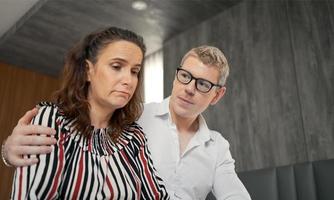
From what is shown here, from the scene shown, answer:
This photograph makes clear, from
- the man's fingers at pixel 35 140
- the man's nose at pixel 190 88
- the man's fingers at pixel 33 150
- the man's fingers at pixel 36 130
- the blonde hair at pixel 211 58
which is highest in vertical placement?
the blonde hair at pixel 211 58

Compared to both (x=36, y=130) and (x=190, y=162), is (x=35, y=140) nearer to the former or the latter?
(x=36, y=130)

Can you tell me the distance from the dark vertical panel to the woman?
1.46m

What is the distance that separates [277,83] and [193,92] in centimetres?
139

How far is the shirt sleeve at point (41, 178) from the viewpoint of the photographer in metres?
0.72

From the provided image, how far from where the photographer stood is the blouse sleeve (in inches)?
34.9

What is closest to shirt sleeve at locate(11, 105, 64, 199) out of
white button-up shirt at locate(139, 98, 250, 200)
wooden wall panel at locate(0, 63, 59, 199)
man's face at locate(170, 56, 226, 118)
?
white button-up shirt at locate(139, 98, 250, 200)

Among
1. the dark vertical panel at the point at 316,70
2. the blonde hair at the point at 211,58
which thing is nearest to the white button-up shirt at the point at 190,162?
the blonde hair at the point at 211,58

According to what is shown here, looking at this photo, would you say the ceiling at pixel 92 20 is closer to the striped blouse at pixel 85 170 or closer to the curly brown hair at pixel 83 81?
the curly brown hair at pixel 83 81

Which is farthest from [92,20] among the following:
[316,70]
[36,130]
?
[36,130]

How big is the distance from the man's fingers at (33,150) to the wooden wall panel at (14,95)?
344 cm

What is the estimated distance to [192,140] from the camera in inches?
49.6

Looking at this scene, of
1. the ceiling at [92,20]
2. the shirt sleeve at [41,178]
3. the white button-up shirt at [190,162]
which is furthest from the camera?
the ceiling at [92,20]

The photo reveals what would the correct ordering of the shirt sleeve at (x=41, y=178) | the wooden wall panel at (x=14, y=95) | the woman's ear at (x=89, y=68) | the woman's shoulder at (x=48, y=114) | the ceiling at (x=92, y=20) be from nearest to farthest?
the shirt sleeve at (x=41, y=178), the woman's shoulder at (x=48, y=114), the woman's ear at (x=89, y=68), the ceiling at (x=92, y=20), the wooden wall panel at (x=14, y=95)

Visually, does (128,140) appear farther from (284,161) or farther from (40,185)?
(284,161)
